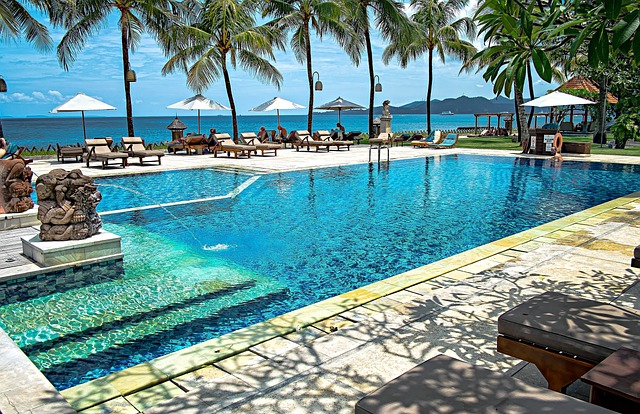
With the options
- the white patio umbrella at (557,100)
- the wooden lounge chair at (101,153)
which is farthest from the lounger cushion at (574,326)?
the white patio umbrella at (557,100)

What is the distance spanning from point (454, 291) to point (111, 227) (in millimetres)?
6538

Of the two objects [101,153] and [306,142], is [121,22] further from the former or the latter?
[306,142]

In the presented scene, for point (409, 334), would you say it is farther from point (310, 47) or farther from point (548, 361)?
point (310, 47)

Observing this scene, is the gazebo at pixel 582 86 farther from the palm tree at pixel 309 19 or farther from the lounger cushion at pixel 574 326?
the lounger cushion at pixel 574 326

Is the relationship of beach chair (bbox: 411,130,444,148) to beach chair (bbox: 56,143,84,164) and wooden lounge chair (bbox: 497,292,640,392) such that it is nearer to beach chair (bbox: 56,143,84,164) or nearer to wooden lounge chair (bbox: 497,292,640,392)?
beach chair (bbox: 56,143,84,164)

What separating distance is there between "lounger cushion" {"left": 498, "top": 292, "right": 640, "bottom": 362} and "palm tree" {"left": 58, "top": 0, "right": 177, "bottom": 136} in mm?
20796

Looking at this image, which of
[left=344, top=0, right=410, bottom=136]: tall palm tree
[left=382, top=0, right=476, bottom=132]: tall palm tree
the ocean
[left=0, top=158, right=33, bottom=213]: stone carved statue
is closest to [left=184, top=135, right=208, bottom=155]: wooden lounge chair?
[left=344, top=0, right=410, bottom=136]: tall palm tree

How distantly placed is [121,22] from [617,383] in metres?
22.8

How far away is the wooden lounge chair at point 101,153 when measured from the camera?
1650 centimetres

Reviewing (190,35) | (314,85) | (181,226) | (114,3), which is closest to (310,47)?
(314,85)

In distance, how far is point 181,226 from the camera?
9.16 meters

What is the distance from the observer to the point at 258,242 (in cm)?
809

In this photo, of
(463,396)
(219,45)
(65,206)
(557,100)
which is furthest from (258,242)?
(219,45)

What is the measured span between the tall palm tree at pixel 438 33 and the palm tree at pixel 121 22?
47.0ft
